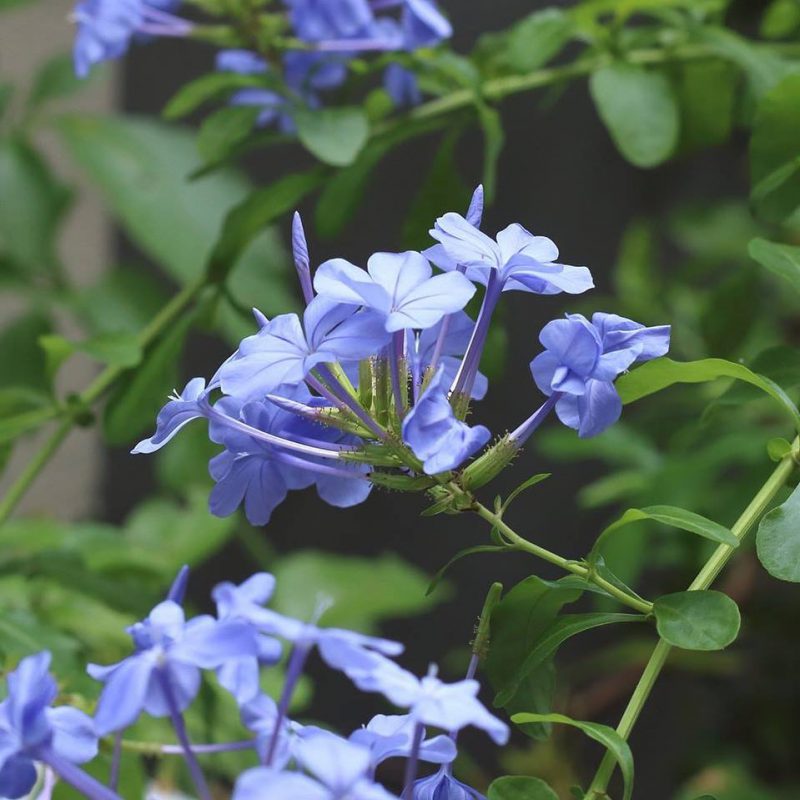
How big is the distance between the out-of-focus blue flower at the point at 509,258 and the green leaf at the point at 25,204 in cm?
60

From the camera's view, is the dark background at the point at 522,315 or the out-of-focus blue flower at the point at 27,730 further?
the dark background at the point at 522,315

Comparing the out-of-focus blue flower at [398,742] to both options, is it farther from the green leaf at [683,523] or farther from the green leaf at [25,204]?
the green leaf at [25,204]

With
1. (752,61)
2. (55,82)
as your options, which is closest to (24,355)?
(55,82)

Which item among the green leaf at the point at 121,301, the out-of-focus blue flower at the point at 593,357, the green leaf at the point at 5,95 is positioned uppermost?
the out-of-focus blue flower at the point at 593,357

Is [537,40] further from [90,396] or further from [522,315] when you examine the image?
[522,315]

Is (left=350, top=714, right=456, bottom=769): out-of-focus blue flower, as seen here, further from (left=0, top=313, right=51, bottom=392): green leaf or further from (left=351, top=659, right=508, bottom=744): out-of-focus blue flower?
(left=0, top=313, right=51, bottom=392): green leaf

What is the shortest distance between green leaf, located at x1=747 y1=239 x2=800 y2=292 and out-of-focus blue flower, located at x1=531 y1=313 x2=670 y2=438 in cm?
12

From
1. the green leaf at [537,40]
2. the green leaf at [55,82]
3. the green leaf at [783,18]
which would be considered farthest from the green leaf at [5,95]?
the green leaf at [783,18]

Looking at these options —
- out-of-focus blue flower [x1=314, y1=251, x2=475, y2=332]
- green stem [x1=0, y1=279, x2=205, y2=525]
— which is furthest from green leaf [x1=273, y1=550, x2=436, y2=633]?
out-of-focus blue flower [x1=314, y1=251, x2=475, y2=332]

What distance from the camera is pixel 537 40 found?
60 centimetres

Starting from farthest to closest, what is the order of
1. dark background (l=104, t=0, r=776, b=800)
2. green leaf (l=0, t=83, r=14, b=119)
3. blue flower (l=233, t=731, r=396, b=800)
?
1. dark background (l=104, t=0, r=776, b=800)
2. green leaf (l=0, t=83, r=14, b=119)
3. blue flower (l=233, t=731, r=396, b=800)

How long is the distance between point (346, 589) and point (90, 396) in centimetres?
49

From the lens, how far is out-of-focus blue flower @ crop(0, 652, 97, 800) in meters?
0.26

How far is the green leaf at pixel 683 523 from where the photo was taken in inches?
13.1
